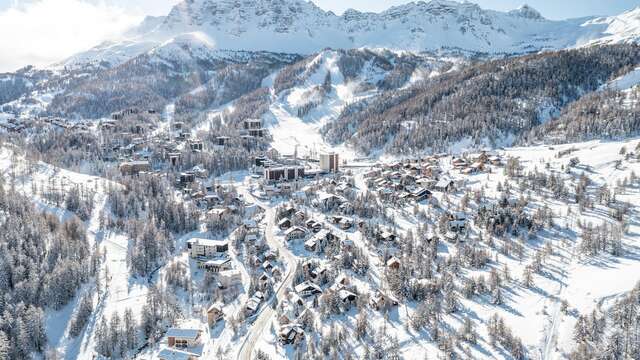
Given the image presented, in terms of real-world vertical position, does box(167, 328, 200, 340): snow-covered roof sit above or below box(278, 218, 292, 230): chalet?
below

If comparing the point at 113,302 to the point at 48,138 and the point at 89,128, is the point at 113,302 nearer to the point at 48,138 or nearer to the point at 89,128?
the point at 48,138

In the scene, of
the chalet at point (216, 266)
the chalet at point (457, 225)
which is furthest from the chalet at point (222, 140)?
the chalet at point (457, 225)

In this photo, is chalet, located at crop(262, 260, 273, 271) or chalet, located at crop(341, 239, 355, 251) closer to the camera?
chalet, located at crop(341, 239, 355, 251)

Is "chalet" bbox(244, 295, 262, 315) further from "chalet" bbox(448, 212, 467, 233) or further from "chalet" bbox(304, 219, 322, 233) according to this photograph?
"chalet" bbox(448, 212, 467, 233)

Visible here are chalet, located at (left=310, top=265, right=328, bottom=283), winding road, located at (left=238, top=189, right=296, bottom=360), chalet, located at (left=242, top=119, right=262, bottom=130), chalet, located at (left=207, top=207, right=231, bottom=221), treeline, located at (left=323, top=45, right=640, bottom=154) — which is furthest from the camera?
chalet, located at (left=242, top=119, right=262, bottom=130)

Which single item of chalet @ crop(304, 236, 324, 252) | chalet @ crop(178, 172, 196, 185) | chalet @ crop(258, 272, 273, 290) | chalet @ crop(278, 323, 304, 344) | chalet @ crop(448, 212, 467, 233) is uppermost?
chalet @ crop(178, 172, 196, 185)

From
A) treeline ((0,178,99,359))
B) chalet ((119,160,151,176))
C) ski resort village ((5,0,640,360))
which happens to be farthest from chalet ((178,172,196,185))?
treeline ((0,178,99,359))

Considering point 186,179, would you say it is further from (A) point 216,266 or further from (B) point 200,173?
(A) point 216,266
